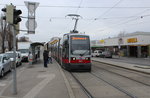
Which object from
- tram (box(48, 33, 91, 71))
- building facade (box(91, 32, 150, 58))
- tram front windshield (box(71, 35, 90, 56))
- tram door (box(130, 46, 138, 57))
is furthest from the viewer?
tram door (box(130, 46, 138, 57))

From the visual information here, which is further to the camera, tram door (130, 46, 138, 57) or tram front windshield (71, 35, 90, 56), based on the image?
tram door (130, 46, 138, 57)

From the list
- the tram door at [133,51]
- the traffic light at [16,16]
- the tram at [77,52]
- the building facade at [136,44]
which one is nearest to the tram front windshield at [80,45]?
the tram at [77,52]

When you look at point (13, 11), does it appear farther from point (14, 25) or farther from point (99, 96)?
point (99, 96)

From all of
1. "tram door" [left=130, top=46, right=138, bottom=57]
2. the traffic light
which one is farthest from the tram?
"tram door" [left=130, top=46, right=138, bottom=57]

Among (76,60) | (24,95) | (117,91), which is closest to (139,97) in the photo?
(117,91)

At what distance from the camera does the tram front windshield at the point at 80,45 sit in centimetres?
1490

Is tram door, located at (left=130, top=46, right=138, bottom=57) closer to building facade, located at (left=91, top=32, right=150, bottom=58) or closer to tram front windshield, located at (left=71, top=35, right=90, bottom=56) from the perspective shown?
building facade, located at (left=91, top=32, right=150, bottom=58)

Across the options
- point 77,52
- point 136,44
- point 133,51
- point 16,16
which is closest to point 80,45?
point 77,52

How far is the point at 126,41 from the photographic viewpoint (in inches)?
1796

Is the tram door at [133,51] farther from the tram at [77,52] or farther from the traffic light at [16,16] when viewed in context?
the traffic light at [16,16]

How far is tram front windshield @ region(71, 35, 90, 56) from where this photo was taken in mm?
14898

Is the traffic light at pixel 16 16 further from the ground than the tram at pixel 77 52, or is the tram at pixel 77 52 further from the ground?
the traffic light at pixel 16 16

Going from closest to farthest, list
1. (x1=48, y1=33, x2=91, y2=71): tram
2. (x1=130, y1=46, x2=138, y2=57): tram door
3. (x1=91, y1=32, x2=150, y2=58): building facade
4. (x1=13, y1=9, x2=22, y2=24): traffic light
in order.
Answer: (x1=13, y1=9, x2=22, y2=24): traffic light, (x1=48, y1=33, x2=91, y2=71): tram, (x1=91, y1=32, x2=150, y2=58): building facade, (x1=130, y1=46, x2=138, y2=57): tram door

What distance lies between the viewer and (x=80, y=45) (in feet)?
49.6
